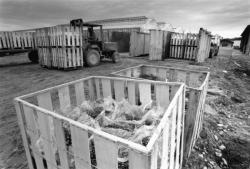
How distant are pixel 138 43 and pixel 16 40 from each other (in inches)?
362

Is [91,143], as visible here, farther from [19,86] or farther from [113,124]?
[19,86]

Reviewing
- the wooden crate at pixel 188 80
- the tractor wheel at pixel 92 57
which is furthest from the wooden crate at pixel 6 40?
the wooden crate at pixel 188 80

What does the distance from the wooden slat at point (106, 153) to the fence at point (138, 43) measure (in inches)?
493

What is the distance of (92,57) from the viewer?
859 cm

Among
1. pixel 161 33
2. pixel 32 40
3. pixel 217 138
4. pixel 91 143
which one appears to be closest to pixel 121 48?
pixel 161 33

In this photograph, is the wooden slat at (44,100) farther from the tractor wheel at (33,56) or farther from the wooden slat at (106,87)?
the tractor wheel at (33,56)

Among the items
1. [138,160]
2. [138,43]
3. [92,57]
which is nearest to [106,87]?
[138,160]

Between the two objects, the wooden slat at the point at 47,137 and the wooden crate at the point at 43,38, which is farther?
the wooden crate at the point at 43,38

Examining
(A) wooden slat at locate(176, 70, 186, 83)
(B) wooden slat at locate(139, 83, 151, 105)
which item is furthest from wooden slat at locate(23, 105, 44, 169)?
(A) wooden slat at locate(176, 70, 186, 83)

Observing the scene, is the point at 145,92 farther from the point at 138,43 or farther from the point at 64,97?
the point at 138,43

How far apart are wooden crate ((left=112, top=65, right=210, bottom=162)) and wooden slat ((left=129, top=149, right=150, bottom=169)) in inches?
58.6

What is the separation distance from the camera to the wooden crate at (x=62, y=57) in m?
7.32

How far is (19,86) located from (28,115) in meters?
4.76

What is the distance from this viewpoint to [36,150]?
1.57 m
